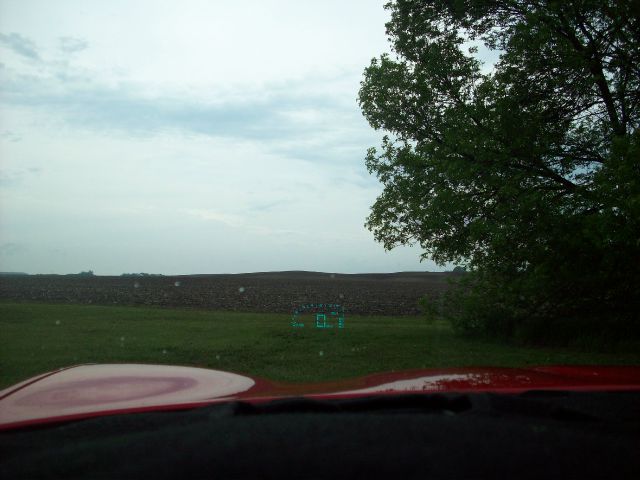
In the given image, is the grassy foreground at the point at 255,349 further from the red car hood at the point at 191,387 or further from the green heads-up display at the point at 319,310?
the red car hood at the point at 191,387

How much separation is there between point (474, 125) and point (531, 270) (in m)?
3.54

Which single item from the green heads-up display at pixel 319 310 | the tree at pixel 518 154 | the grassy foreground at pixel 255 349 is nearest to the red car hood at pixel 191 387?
the grassy foreground at pixel 255 349

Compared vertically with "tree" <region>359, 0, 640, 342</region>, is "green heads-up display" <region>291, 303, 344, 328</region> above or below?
below

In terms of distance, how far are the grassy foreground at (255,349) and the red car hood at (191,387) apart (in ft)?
17.2

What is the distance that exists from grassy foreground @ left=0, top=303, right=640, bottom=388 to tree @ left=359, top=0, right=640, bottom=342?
1637 millimetres

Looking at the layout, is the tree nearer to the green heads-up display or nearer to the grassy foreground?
the grassy foreground

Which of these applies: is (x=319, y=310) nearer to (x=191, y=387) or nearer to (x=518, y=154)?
(x=518, y=154)

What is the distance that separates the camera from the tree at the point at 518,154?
38.3 feet

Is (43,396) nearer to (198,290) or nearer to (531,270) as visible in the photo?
(531,270)

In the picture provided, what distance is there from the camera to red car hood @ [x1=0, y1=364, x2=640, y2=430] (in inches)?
106

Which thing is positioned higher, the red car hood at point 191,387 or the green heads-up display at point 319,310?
the red car hood at point 191,387

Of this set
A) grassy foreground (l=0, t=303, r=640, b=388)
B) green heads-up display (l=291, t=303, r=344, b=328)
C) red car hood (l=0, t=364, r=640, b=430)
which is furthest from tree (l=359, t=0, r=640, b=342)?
green heads-up display (l=291, t=303, r=344, b=328)

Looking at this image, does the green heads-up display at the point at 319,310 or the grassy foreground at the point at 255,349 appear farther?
the green heads-up display at the point at 319,310

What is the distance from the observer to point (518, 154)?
12.7m
